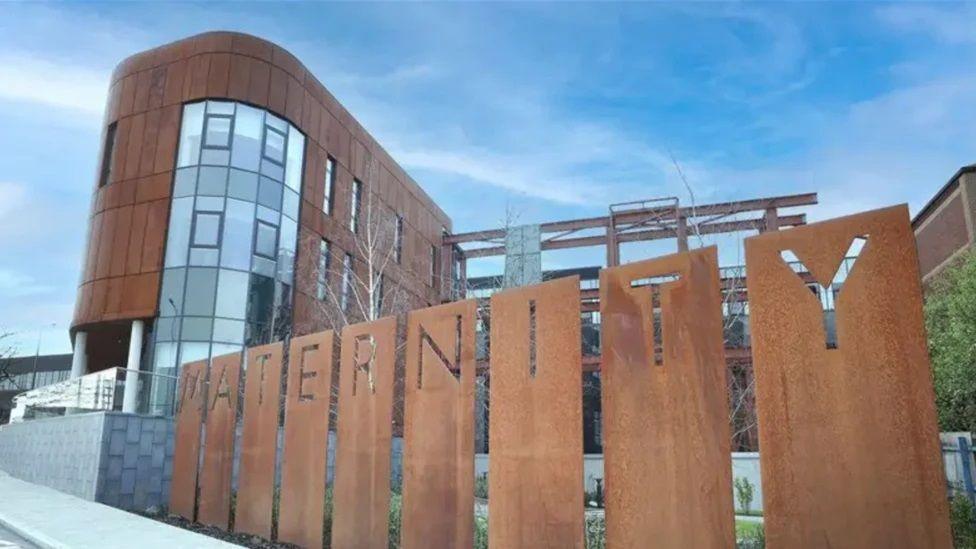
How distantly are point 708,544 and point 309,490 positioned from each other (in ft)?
17.6

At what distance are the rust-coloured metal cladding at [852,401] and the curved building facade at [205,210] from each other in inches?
705

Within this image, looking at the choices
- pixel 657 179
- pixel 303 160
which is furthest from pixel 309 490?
pixel 303 160

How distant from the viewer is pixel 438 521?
720 cm

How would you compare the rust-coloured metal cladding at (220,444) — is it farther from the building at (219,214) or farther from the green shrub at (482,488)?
the building at (219,214)

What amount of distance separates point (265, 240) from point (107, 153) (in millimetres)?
6469

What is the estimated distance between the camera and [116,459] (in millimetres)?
12922

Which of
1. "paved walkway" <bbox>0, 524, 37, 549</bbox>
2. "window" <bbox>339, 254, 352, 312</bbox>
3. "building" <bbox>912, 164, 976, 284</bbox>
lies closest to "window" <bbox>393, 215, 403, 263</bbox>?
"window" <bbox>339, 254, 352, 312</bbox>

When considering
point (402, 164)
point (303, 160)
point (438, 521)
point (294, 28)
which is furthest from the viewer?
point (402, 164)

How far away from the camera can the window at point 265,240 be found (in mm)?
21406

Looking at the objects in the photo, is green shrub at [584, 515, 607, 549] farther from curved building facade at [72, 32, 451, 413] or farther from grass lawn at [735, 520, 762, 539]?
curved building facade at [72, 32, 451, 413]

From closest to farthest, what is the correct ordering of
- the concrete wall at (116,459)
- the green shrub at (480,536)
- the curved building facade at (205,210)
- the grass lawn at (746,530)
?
the green shrub at (480,536) → the grass lawn at (746,530) → the concrete wall at (116,459) → the curved building facade at (205,210)

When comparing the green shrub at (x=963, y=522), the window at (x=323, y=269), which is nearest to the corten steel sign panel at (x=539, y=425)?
the green shrub at (x=963, y=522)

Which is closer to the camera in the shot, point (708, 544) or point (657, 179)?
point (708, 544)

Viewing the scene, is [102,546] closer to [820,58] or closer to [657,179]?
[820,58]
